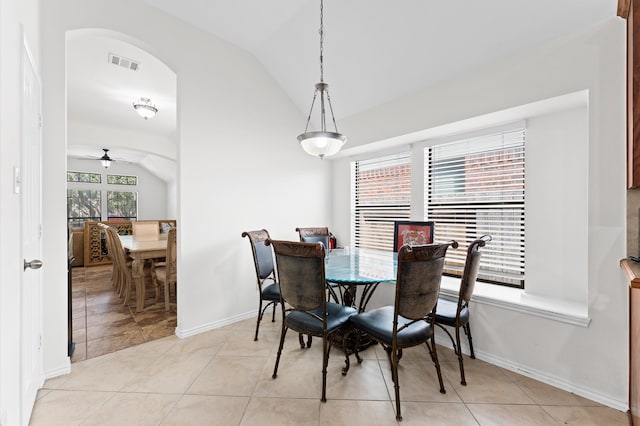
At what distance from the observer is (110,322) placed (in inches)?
123

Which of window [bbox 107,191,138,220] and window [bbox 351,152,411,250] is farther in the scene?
window [bbox 107,191,138,220]

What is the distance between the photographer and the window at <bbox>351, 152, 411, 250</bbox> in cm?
357

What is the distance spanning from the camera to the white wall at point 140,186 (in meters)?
8.05

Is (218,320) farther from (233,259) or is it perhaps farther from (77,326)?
(77,326)

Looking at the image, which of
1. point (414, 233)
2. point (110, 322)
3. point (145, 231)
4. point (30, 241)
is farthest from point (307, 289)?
point (145, 231)

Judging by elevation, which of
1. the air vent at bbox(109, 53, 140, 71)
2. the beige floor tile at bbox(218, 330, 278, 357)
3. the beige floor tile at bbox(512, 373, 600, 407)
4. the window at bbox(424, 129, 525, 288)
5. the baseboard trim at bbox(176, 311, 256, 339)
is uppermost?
the air vent at bbox(109, 53, 140, 71)

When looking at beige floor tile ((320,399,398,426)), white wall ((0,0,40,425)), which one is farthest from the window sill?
white wall ((0,0,40,425))

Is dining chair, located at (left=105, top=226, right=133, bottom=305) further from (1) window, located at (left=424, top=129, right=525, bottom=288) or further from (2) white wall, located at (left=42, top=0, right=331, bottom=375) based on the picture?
(1) window, located at (left=424, top=129, right=525, bottom=288)

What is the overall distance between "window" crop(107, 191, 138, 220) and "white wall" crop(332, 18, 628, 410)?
29.7 feet

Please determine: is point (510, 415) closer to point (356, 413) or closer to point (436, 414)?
point (436, 414)

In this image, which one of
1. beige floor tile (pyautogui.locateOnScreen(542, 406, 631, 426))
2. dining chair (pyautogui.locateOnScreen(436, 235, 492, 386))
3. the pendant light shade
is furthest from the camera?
the pendant light shade

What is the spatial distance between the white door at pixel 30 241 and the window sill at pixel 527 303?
3.01 metres

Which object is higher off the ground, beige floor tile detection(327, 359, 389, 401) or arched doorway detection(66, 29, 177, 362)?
arched doorway detection(66, 29, 177, 362)

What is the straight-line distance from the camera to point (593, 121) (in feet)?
6.02
